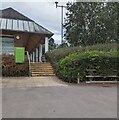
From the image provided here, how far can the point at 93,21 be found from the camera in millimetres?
33812

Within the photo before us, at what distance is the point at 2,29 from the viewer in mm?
25984

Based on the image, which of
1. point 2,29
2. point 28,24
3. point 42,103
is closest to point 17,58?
point 2,29

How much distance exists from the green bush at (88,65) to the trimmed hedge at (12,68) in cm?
420

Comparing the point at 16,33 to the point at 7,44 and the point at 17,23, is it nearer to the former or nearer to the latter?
the point at 7,44

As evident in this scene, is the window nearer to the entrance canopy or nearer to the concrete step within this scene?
the entrance canopy

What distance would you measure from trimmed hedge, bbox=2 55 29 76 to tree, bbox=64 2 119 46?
1415 centimetres

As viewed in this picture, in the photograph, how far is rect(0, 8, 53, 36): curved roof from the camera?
89.4 feet

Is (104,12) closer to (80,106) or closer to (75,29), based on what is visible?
(75,29)

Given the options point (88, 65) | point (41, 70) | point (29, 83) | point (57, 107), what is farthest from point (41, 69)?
point (57, 107)

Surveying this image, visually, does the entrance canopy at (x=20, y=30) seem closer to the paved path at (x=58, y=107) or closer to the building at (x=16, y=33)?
the building at (x=16, y=33)

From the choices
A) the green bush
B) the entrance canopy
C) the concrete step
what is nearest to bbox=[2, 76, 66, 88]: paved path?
the green bush

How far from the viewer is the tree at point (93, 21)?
32.9 meters

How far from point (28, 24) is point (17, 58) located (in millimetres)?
8542

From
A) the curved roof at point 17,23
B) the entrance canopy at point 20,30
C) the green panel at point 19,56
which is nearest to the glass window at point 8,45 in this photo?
the entrance canopy at point 20,30
